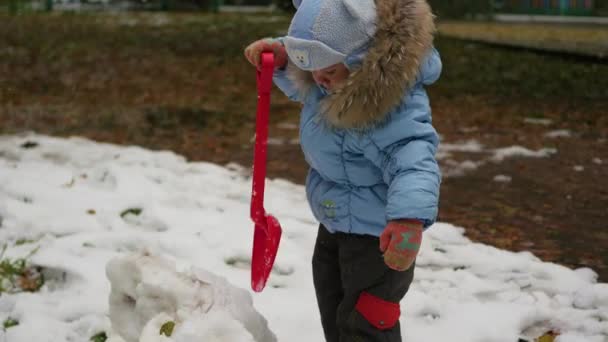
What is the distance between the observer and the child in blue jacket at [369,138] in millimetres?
1935

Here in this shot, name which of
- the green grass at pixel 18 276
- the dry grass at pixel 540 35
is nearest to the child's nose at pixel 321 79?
the green grass at pixel 18 276

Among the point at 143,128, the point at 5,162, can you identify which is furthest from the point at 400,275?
the point at 143,128

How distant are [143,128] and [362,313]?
486cm

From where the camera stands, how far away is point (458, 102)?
7.98 m

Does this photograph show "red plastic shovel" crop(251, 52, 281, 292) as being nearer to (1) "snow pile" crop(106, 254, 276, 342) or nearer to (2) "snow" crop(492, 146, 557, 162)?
(1) "snow pile" crop(106, 254, 276, 342)

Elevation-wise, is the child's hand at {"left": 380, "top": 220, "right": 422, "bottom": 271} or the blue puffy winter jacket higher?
the blue puffy winter jacket

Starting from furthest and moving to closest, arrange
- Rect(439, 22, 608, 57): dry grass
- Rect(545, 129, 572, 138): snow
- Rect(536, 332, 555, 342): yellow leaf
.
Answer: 1. Rect(439, 22, 608, 57): dry grass
2. Rect(545, 129, 572, 138): snow
3. Rect(536, 332, 555, 342): yellow leaf

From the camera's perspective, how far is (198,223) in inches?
157

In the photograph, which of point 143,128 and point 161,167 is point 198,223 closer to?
point 161,167

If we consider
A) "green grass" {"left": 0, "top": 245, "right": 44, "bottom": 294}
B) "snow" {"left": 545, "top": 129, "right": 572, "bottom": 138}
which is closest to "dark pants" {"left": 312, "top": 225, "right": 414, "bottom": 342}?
"green grass" {"left": 0, "top": 245, "right": 44, "bottom": 294}

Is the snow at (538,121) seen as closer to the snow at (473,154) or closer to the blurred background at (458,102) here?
the blurred background at (458,102)

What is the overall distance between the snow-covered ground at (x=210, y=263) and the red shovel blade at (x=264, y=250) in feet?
0.36

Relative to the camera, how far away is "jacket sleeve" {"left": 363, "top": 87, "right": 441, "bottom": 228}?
1884 millimetres

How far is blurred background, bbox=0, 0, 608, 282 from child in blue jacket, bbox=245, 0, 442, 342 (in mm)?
1690
